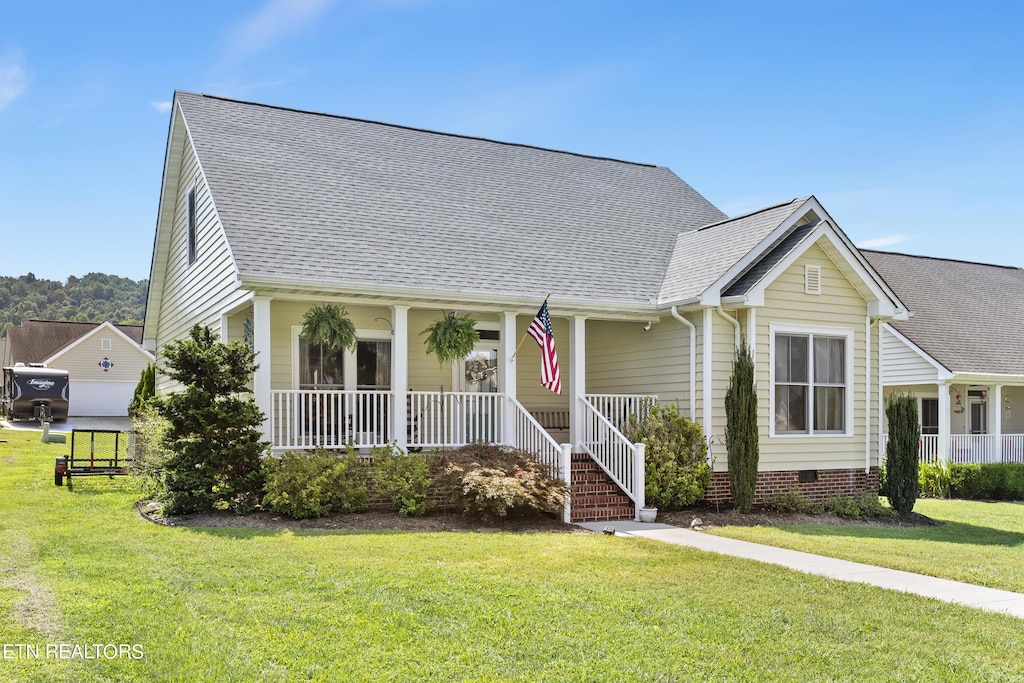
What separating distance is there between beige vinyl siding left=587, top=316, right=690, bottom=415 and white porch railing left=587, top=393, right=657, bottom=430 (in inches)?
16.4

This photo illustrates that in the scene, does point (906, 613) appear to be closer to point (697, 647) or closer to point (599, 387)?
point (697, 647)

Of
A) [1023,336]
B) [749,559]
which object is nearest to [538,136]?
[1023,336]

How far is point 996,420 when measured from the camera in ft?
74.9

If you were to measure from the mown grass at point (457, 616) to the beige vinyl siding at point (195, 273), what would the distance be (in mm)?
5698

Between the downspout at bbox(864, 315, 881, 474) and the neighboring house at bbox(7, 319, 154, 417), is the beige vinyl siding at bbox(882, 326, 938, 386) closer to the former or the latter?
A: the downspout at bbox(864, 315, 881, 474)

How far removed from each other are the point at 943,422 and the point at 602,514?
12.5 metres

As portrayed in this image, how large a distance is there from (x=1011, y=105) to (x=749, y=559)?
1289cm

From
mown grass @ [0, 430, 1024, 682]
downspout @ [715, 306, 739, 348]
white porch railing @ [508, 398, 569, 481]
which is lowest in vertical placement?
mown grass @ [0, 430, 1024, 682]

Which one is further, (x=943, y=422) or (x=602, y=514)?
(x=943, y=422)

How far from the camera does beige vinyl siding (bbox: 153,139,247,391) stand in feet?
48.0

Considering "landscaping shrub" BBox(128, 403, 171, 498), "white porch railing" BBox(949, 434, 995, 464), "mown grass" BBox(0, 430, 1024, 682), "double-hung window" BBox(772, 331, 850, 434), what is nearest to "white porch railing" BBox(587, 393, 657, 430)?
"double-hung window" BBox(772, 331, 850, 434)

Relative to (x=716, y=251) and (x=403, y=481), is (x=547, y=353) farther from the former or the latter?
(x=716, y=251)

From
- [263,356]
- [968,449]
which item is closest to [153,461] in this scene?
[263,356]

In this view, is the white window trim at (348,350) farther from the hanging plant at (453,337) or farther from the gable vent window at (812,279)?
the gable vent window at (812,279)
